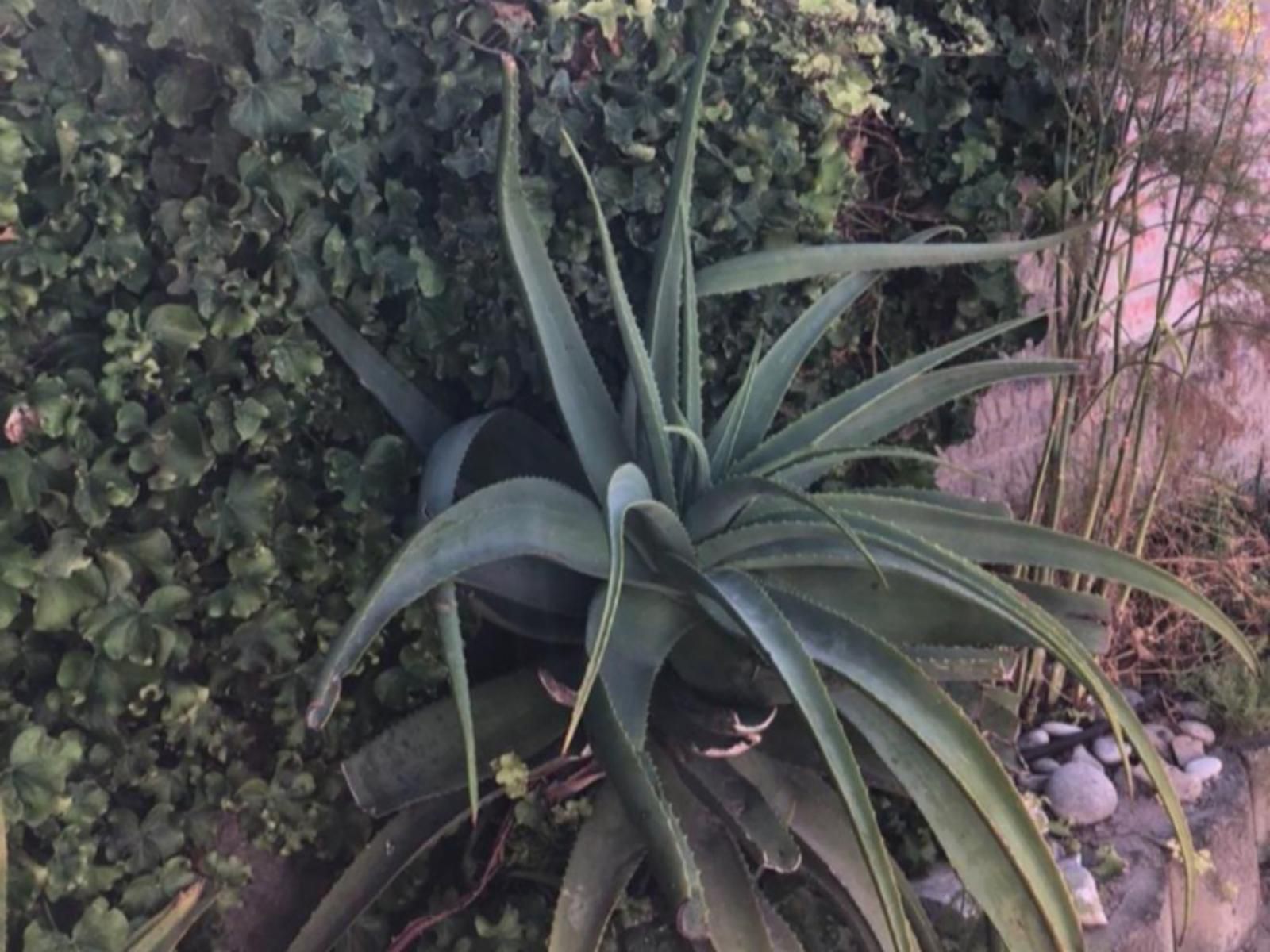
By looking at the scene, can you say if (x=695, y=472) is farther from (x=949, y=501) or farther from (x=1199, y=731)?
(x=1199, y=731)

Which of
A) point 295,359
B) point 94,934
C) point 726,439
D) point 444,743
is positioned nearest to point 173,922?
point 94,934

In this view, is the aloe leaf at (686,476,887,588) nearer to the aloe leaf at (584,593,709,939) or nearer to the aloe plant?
the aloe plant

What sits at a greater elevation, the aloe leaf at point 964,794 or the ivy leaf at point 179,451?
the ivy leaf at point 179,451

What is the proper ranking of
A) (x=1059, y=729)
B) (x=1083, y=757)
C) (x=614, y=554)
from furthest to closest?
(x=1059, y=729)
(x=1083, y=757)
(x=614, y=554)

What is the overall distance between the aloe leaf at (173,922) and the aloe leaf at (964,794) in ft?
2.79

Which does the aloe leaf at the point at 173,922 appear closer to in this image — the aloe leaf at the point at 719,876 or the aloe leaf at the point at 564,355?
the aloe leaf at the point at 719,876

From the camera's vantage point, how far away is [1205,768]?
2.34 m

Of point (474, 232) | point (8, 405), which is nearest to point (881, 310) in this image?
point (474, 232)

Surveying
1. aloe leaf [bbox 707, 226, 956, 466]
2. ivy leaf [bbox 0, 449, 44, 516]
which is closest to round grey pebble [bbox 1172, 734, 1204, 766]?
aloe leaf [bbox 707, 226, 956, 466]

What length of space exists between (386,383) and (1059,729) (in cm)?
168

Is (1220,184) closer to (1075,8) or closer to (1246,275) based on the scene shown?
(1246,275)

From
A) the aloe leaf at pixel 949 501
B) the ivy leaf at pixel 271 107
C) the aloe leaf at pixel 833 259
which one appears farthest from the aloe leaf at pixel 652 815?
the ivy leaf at pixel 271 107

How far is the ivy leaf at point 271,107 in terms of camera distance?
1396mm

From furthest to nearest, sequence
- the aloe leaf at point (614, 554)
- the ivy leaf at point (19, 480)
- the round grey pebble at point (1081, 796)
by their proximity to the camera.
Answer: the round grey pebble at point (1081, 796) < the ivy leaf at point (19, 480) < the aloe leaf at point (614, 554)
